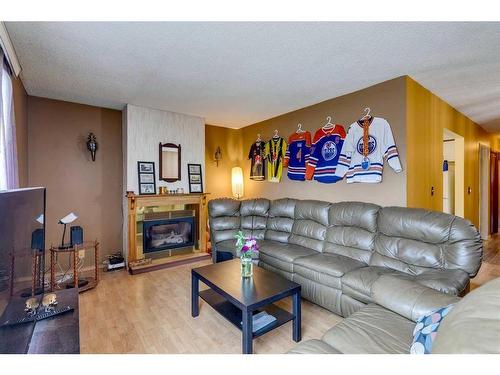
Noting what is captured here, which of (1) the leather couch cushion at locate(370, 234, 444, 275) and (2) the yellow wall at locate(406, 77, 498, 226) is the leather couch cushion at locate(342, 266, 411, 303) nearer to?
(1) the leather couch cushion at locate(370, 234, 444, 275)

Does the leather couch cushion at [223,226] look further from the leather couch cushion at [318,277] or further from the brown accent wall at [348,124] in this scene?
the leather couch cushion at [318,277]

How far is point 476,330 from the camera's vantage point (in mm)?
678

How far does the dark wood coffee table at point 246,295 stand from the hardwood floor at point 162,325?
17 centimetres

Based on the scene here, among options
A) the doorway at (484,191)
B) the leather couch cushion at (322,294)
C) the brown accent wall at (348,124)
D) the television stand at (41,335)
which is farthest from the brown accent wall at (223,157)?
the doorway at (484,191)

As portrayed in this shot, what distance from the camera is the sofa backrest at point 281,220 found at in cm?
339

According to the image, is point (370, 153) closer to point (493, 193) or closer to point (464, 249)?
point (464, 249)

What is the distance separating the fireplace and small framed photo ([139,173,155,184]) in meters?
0.51

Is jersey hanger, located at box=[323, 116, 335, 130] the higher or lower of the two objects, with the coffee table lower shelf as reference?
higher

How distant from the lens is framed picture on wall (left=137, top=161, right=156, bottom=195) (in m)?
3.73

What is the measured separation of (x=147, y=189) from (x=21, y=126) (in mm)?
1595

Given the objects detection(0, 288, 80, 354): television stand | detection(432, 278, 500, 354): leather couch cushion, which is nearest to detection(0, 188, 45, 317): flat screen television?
detection(0, 288, 80, 354): television stand

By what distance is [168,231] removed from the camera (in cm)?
403

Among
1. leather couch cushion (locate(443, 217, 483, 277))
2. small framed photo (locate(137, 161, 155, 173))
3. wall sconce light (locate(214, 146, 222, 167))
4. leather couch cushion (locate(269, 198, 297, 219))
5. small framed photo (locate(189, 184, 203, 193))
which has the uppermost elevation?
wall sconce light (locate(214, 146, 222, 167))
